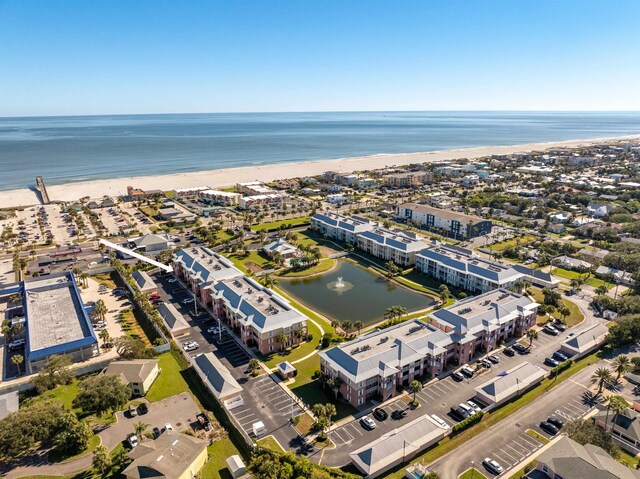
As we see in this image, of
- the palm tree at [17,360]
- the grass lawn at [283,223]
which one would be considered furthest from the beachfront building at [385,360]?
the grass lawn at [283,223]

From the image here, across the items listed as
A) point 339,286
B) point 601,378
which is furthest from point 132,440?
point 601,378

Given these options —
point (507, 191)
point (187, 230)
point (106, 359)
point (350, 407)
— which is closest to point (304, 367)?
point (350, 407)

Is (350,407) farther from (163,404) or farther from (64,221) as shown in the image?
(64,221)

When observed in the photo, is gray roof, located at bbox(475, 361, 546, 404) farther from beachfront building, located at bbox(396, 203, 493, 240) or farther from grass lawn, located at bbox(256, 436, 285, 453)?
beachfront building, located at bbox(396, 203, 493, 240)

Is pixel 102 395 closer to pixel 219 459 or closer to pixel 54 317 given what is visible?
pixel 219 459

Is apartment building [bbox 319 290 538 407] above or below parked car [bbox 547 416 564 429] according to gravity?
above

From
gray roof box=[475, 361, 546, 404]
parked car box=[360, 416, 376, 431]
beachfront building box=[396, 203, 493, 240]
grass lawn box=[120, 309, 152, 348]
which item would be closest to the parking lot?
grass lawn box=[120, 309, 152, 348]

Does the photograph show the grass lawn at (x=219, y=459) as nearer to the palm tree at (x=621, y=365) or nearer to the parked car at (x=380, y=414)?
the parked car at (x=380, y=414)
